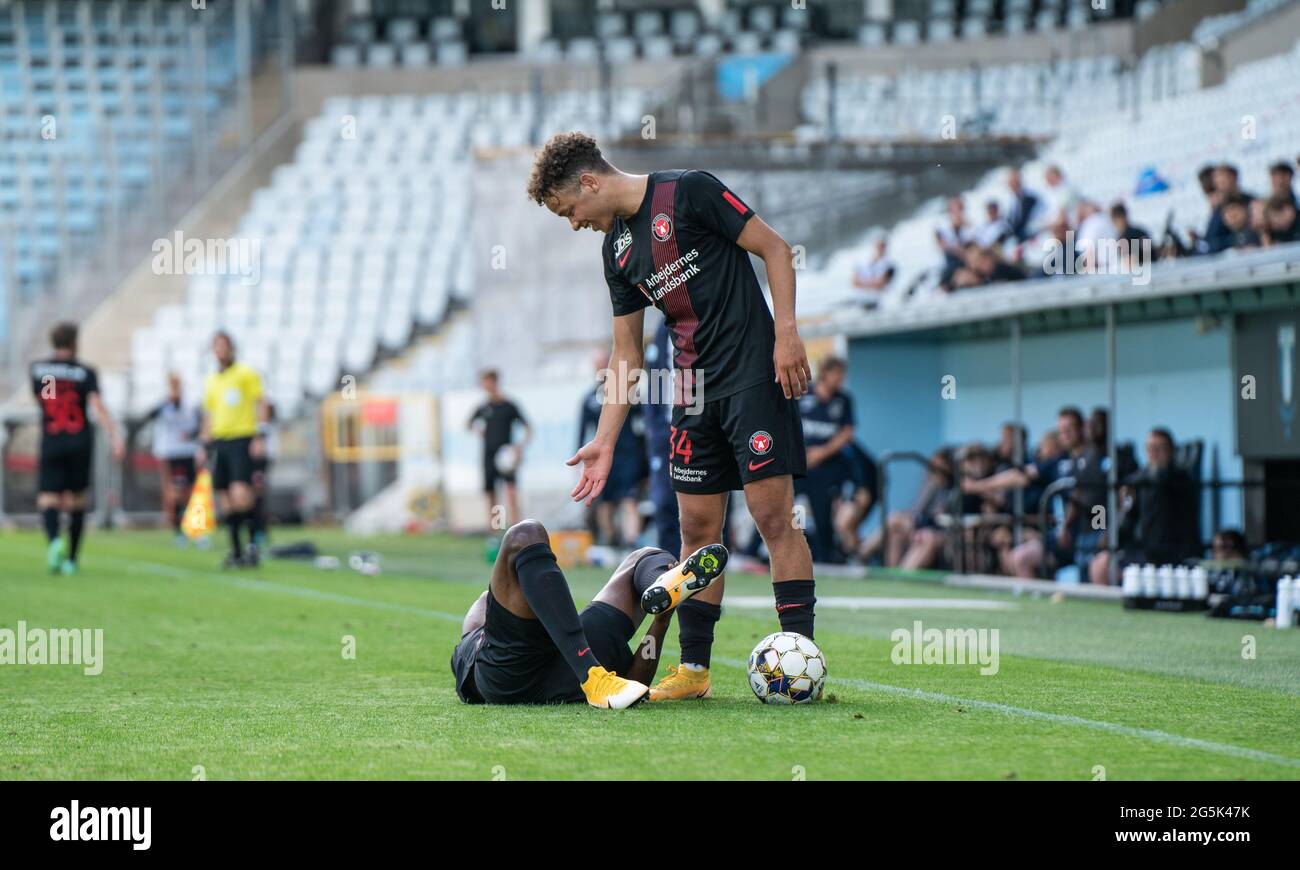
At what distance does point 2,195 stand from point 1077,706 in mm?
30821

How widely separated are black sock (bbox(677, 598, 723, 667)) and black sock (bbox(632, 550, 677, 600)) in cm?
25

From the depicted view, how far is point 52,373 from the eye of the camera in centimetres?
1521

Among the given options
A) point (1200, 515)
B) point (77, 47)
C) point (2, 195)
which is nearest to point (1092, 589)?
point (1200, 515)

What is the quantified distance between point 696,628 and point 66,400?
9.97 m

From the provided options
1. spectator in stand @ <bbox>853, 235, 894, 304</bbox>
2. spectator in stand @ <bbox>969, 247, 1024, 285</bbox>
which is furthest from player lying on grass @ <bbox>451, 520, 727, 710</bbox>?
spectator in stand @ <bbox>853, 235, 894, 304</bbox>

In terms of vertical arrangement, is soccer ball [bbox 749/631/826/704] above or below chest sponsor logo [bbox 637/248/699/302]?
below

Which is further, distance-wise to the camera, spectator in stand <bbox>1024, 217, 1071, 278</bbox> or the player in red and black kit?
spectator in stand <bbox>1024, 217, 1071, 278</bbox>

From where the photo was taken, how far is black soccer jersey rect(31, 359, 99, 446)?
1524 cm

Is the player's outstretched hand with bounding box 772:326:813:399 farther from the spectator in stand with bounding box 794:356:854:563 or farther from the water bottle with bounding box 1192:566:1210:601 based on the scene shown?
the spectator in stand with bounding box 794:356:854:563

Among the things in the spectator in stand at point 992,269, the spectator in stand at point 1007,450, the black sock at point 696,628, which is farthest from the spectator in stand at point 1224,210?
the black sock at point 696,628

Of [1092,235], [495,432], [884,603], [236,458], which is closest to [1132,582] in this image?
[884,603]

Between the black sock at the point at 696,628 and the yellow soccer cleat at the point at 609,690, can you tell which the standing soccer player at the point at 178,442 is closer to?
the black sock at the point at 696,628

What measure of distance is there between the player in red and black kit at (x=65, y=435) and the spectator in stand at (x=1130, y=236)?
860cm
